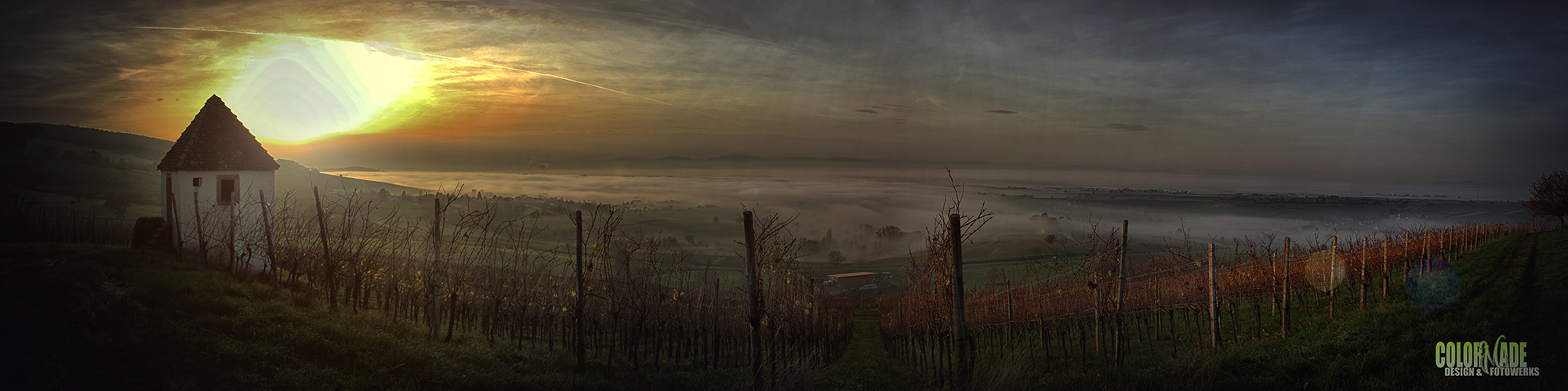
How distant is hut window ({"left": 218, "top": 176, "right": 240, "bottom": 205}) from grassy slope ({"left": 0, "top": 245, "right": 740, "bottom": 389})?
5.61 m

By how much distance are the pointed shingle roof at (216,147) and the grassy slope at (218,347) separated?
550 cm

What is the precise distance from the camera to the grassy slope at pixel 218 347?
775 cm

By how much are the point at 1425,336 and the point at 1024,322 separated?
8571mm

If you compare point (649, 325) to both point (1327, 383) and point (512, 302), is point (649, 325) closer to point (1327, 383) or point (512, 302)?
point (512, 302)

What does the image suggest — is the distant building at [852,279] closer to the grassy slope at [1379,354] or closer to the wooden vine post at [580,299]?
the grassy slope at [1379,354]

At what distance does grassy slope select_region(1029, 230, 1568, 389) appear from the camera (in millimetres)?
7461

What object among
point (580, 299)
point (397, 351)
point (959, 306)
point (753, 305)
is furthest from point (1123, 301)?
point (397, 351)

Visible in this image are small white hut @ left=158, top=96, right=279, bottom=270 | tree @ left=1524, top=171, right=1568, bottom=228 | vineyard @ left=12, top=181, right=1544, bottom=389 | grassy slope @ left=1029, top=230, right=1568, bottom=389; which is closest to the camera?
grassy slope @ left=1029, top=230, right=1568, bottom=389

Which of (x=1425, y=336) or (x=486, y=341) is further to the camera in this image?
(x=486, y=341)

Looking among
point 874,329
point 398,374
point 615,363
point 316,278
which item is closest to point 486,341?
point 615,363

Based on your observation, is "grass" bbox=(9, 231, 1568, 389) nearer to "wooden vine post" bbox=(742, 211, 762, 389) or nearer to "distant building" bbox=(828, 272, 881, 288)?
"wooden vine post" bbox=(742, 211, 762, 389)

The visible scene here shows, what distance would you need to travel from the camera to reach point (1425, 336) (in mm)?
8820

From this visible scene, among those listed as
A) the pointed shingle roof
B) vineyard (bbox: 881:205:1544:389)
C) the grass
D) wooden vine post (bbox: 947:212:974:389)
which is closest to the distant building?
vineyard (bbox: 881:205:1544:389)

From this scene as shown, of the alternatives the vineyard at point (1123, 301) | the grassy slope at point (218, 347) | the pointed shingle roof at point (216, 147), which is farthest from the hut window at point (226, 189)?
the vineyard at point (1123, 301)
